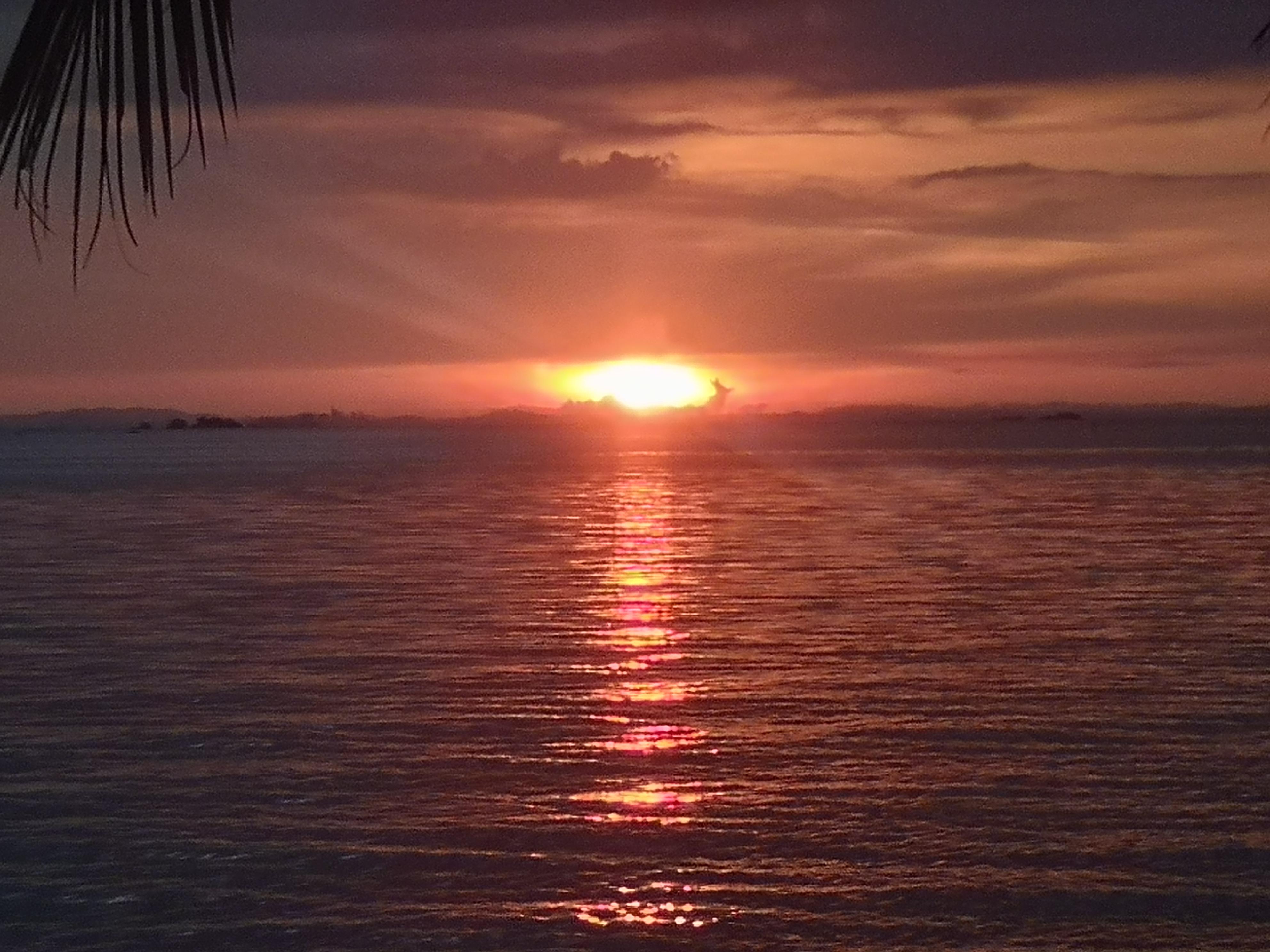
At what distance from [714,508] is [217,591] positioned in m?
22.0

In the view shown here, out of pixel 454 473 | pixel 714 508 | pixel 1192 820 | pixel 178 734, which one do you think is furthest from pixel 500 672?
pixel 454 473

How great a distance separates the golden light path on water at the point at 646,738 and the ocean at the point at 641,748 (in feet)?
0.13

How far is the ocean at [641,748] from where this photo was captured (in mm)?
8141

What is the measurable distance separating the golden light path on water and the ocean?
0.13ft

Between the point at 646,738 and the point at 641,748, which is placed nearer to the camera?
the point at 641,748

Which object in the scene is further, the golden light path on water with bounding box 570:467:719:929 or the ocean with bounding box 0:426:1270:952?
the golden light path on water with bounding box 570:467:719:929

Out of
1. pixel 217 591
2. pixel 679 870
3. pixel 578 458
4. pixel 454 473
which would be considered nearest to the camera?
pixel 679 870

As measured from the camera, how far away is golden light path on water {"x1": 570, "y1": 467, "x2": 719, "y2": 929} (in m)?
8.24

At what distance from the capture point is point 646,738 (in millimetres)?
12125

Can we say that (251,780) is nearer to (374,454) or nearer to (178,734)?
(178,734)

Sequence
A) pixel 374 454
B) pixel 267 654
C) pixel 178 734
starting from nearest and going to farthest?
A: pixel 178 734 → pixel 267 654 → pixel 374 454

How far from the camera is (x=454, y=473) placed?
71.5 meters

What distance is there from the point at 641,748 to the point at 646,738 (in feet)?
1.14

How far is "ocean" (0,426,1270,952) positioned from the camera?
26.7ft
